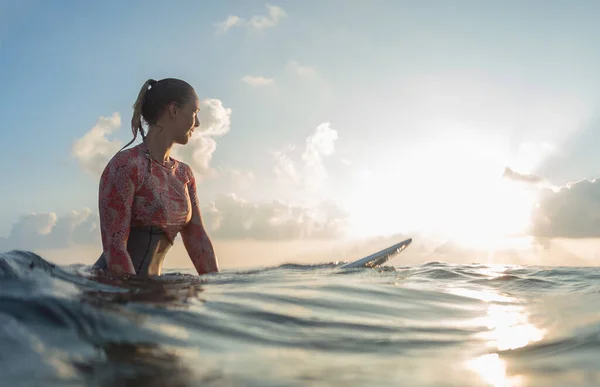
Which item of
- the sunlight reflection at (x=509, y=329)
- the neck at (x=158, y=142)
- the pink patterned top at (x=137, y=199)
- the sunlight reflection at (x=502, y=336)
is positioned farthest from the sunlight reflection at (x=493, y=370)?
the neck at (x=158, y=142)

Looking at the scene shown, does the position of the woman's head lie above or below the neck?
above

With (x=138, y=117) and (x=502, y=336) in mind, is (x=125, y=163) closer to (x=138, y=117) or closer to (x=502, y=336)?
(x=138, y=117)

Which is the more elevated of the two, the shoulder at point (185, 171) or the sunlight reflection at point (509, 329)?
the shoulder at point (185, 171)

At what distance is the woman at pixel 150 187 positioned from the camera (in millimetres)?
4473

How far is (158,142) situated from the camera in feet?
16.7

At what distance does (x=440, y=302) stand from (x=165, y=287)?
2120mm

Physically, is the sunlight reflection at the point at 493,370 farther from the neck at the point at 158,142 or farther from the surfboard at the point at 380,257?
the surfboard at the point at 380,257

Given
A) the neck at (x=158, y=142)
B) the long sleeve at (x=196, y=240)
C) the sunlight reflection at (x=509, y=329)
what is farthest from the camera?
the long sleeve at (x=196, y=240)

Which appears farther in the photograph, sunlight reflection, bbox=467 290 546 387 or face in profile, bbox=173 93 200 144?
face in profile, bbox=173 93 200 144

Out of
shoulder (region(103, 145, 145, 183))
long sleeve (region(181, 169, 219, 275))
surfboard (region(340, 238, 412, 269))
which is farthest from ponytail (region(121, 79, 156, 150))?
surfboard (region(340, 238, 412, 269))

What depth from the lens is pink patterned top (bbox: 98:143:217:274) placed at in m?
4.44

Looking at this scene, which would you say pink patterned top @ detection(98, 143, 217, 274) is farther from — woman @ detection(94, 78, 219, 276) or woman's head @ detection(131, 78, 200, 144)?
woman's head @ detection(131, 78, 200, 144)

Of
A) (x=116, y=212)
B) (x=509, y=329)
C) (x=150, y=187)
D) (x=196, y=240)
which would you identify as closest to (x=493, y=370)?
(x=509, y=329)

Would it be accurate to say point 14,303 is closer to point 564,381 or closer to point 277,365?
point 277,365
